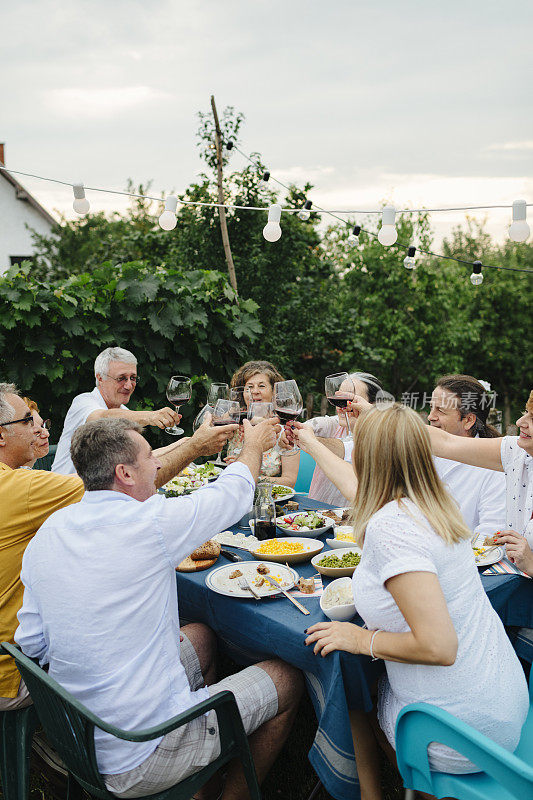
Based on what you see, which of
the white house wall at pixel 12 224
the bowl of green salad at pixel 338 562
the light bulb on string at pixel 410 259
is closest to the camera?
the bowl of green salad at pixel 338 562

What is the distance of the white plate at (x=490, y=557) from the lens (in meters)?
2.41

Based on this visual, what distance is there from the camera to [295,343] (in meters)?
8.71

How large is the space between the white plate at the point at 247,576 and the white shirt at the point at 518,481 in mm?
1154

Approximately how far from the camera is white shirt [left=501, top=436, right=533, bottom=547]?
271 centimetres

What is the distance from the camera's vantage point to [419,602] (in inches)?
62.9

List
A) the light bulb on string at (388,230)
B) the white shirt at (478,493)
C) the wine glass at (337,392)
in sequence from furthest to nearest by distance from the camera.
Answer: the light bulb on string at (388,230) → the white shirt at (478,493) → the wine glass at (337,392)

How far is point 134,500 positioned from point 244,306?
503cm

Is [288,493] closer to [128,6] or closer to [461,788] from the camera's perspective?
[461,788]

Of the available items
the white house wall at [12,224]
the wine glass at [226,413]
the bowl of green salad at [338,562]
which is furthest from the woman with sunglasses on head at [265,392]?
the white house wall at [12,224]

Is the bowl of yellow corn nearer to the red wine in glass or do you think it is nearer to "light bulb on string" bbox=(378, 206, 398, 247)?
the red wine in glass

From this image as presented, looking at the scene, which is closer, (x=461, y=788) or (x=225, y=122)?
(x=461, y=788)

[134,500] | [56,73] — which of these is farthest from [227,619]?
[56,73]

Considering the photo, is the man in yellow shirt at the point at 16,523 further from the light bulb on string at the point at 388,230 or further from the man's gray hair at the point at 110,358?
the light bulb on string at the point at 388,230

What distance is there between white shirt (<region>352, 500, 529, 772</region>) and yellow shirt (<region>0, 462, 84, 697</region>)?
1.16m
